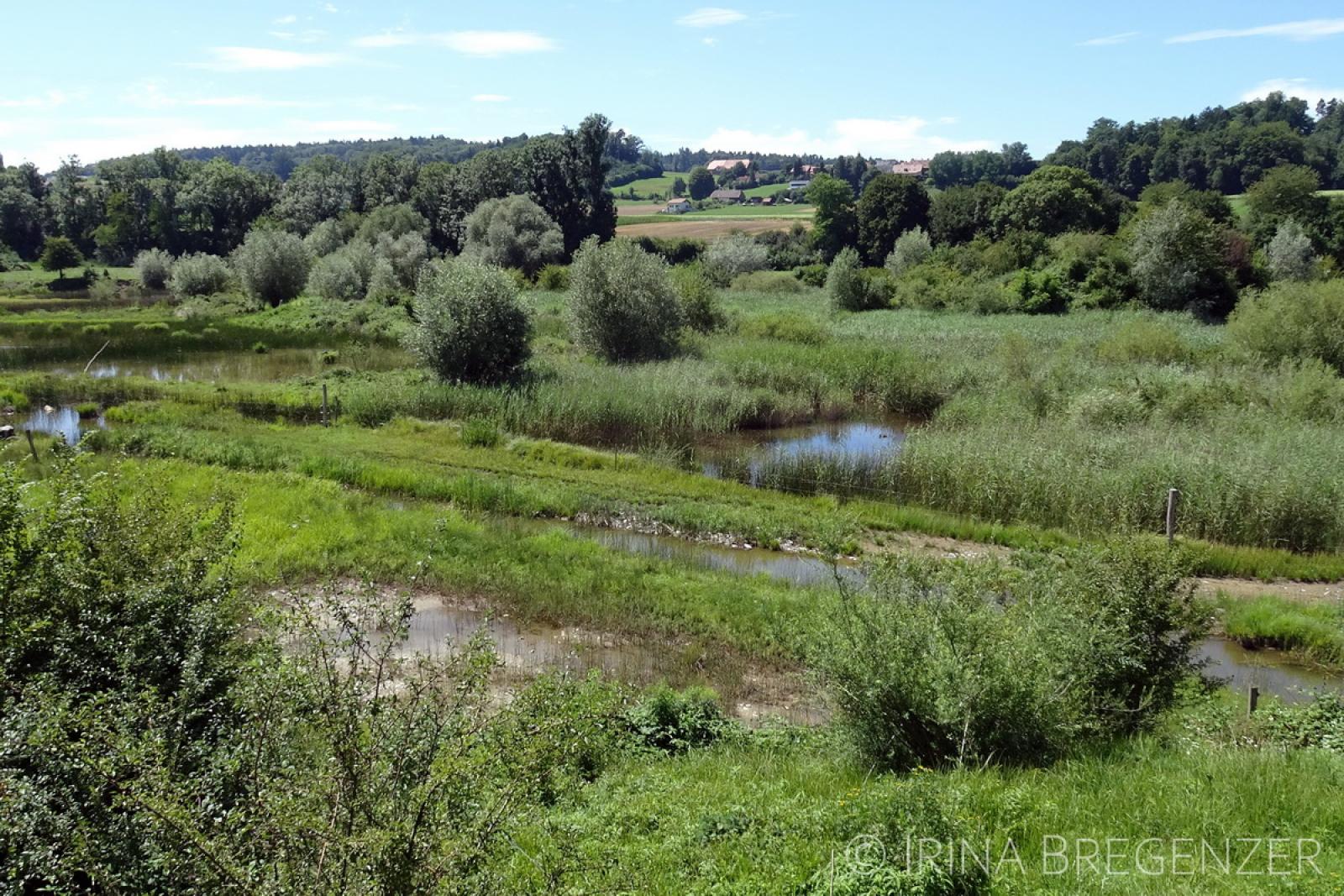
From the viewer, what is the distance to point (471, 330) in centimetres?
2747

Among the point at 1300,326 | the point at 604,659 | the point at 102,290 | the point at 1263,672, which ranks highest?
the point at 102,290

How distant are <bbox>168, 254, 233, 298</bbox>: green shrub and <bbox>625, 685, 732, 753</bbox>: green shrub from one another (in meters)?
62.9

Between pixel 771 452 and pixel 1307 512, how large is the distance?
12397mm

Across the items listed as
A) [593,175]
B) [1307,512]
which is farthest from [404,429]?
[593,175]

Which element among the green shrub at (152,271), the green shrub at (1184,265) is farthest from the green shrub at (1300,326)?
the green shrub at (152,271)

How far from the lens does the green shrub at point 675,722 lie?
8513 millimetres

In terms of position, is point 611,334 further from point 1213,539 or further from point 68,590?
point 68,590

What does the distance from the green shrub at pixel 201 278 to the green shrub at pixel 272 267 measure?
494 centimetres

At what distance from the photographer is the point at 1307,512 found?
1599 centimetres

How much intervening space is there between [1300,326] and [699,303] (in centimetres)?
2365

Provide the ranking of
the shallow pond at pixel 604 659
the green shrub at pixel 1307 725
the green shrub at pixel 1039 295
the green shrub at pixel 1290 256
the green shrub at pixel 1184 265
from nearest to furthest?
the green shrub at pixel 1307 725 → the shallow pond at pixel 604 659 → the green shrub at pixel 1184 265 → the green shrub at pixel 1290 256 → the green shrub at pixel 1039 295

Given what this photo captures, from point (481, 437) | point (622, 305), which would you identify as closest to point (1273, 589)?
point (481, 437)

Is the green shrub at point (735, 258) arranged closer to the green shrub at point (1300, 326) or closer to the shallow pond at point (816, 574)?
the green shrub at point (1300, 326)

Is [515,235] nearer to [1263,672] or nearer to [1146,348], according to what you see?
[1146,348]
